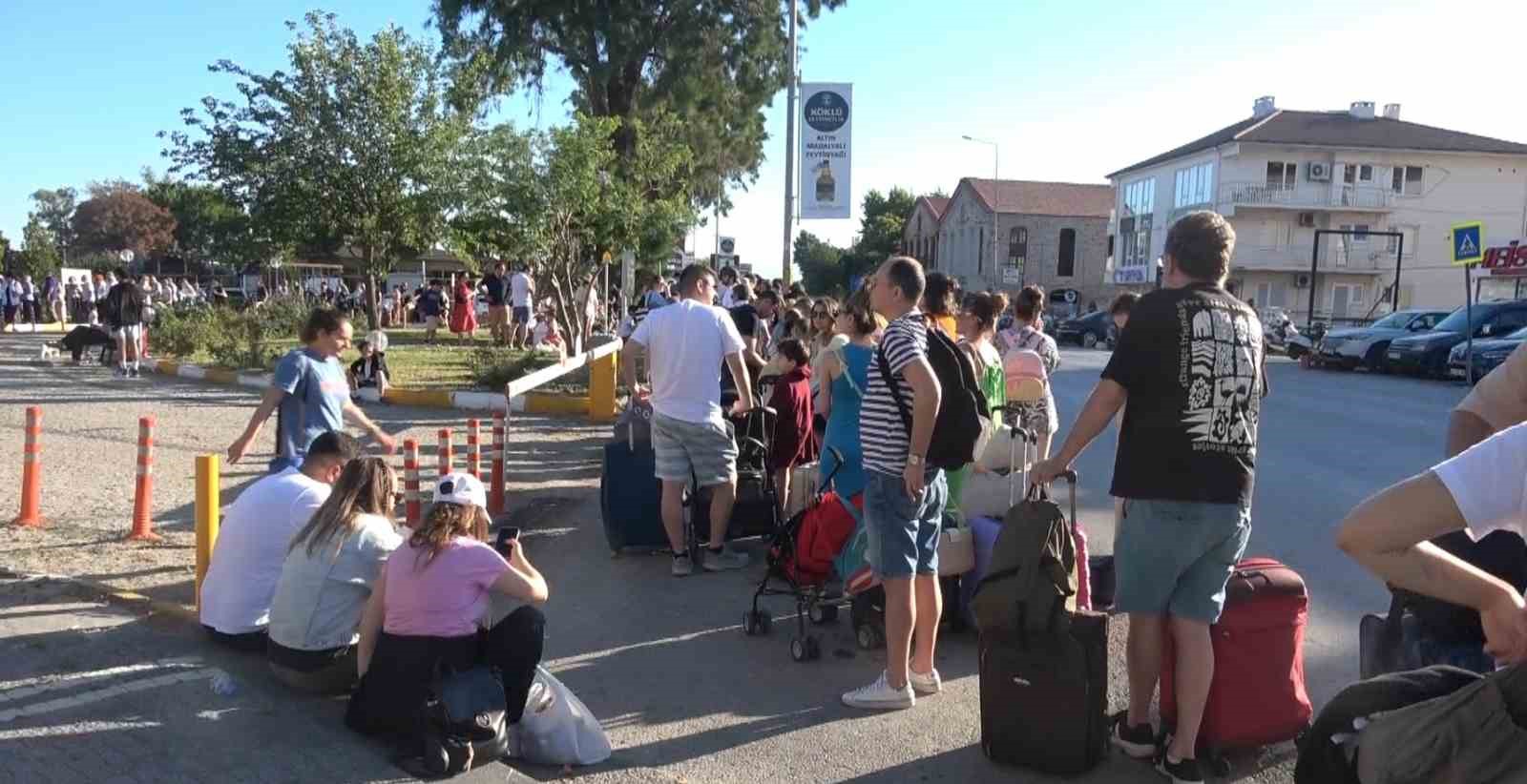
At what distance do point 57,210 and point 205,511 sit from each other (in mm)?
109391

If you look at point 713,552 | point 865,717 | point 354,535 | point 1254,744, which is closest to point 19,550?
point 354,535

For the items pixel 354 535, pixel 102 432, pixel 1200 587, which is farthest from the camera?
pixel 102 432

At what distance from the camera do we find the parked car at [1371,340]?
2708cm

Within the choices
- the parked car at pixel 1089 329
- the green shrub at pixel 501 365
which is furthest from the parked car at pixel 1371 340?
the green shrub at pixel 501 365

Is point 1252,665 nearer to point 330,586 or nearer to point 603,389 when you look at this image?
point 330,586

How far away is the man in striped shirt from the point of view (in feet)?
14.9

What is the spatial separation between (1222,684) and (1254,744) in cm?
31

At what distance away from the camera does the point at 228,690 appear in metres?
4.83

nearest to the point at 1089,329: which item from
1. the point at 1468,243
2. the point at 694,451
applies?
the point at 1468,243

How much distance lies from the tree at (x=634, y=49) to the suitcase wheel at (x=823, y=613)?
861 inches

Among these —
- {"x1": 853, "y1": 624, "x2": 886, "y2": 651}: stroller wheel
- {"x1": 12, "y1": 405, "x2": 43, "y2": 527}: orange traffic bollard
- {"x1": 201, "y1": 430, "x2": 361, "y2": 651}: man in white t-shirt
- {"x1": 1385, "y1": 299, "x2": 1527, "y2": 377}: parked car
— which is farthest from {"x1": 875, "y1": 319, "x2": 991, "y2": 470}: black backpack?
{"x1": 1385, "y1": 299, "x2": 1527, "y2": 377}: parked car

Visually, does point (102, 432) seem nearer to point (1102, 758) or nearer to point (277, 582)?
Answer: point (277, 582)

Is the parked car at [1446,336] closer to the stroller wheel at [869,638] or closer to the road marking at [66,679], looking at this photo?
the stroller wheel at [869,638]

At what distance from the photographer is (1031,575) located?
13.4 feet
